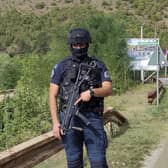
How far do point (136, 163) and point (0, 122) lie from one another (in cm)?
560

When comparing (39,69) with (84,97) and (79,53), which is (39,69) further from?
(84,97)

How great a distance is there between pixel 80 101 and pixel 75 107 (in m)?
0.08

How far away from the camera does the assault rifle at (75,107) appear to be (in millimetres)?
5715

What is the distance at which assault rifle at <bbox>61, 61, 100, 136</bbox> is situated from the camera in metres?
5.71

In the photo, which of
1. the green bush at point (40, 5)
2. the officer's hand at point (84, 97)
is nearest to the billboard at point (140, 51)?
the officer's hand at point (84, 97)

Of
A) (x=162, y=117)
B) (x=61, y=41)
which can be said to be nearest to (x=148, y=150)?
(x=162, y=117)

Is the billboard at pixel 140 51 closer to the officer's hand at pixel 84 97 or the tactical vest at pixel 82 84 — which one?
the tactical vest at pixel 82 84

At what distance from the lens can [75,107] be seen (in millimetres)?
A: 5703

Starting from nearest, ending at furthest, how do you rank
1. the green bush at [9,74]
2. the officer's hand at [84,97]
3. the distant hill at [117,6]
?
the officer's hand at [84,97] → the green bush at [9,74] → the distant hill at [117,6]

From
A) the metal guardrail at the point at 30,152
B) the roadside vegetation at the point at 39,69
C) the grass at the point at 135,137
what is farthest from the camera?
the roadside vegetation at the point at 39,69

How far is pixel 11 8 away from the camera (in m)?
73.1

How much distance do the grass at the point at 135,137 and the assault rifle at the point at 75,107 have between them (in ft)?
10.6

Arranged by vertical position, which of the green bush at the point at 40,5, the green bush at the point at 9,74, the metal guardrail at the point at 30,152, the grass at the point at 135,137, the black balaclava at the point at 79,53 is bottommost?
the green bush at the point at 9,74

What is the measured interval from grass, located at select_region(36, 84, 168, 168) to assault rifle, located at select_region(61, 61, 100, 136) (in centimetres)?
324
